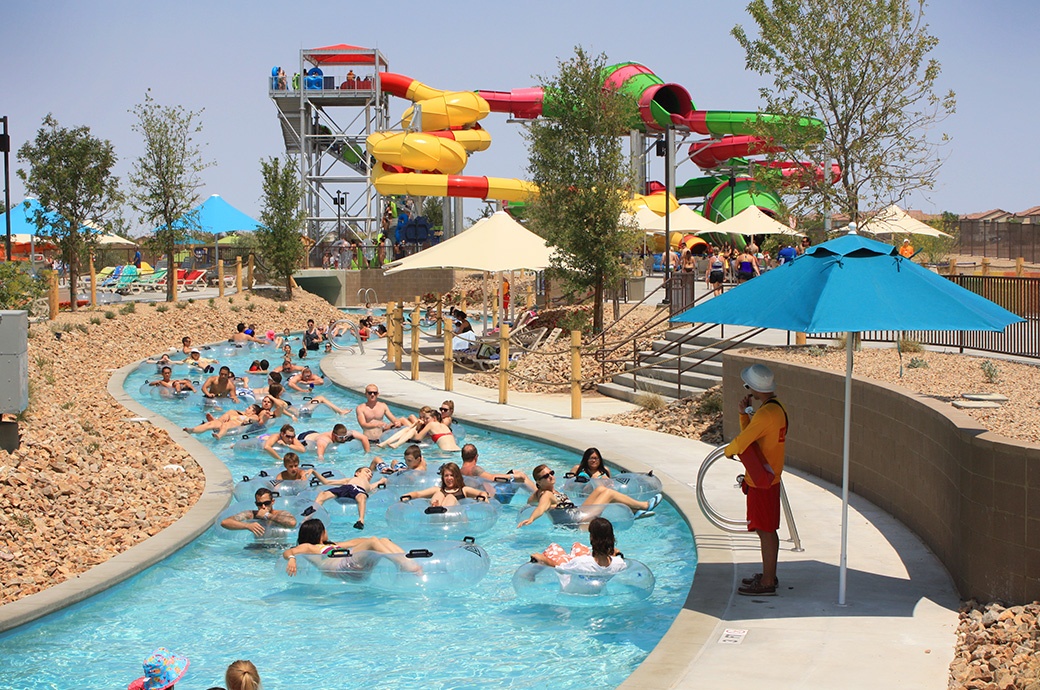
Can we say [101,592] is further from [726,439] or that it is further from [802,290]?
[726,439]

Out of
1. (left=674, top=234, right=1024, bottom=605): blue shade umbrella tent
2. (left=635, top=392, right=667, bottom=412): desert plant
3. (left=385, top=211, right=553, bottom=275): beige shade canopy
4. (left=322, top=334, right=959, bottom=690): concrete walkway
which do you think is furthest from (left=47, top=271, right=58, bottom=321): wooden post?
(left=674, top=234, right=1024, bottom=605): blue shade umbrella tent

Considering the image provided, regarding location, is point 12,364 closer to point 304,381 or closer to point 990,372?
point 990,372

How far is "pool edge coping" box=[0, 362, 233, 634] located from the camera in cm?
806

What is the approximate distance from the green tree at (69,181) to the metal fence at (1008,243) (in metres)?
37.5

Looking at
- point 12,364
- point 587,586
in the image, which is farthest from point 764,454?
point 12,364

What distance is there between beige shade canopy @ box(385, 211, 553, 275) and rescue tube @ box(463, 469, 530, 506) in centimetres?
1038

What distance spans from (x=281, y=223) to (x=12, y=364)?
29.5 metres

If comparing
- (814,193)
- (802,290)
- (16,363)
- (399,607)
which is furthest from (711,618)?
(814,193)

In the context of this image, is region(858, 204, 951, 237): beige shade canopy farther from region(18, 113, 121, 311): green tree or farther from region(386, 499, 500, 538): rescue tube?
region(18, 113, 121, 311): green tree

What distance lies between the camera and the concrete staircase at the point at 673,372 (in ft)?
56.9

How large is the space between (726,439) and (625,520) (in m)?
3.64

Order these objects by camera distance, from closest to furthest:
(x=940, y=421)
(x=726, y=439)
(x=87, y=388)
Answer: (x=940, y=421) → (x=726, y=439) → (x=87, y=388)

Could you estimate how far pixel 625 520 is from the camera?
11.4 meters

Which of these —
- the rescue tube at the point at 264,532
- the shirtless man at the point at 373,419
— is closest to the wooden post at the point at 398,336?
the shirtless man at the point at 373,419
